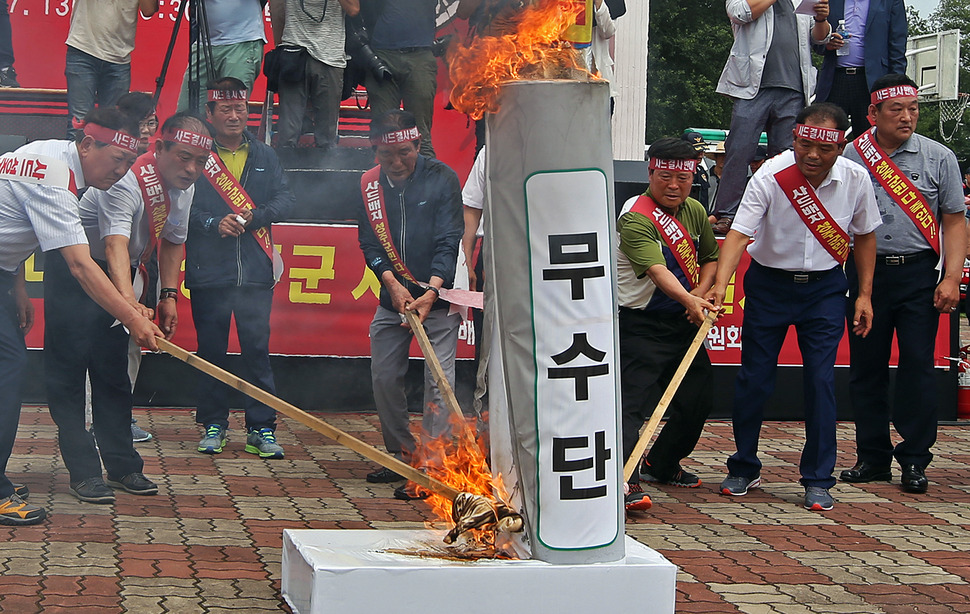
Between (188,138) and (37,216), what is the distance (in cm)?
107

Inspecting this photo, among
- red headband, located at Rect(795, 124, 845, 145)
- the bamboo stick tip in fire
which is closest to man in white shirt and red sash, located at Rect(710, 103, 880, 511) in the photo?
red headband, located at Rect(795, 124, 845, 145)

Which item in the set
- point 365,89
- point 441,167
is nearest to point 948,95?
point 365,89

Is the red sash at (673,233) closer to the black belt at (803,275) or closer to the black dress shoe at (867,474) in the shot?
the black belt at (803,275)

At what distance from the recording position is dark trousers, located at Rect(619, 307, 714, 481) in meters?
6.45

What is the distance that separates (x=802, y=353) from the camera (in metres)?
6.69

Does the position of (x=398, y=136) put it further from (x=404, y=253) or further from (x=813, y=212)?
(x=813, y=212)

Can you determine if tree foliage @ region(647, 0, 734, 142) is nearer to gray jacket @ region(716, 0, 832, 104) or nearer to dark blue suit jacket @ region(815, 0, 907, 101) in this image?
gray jacket @ region(716, 0, 832, 104)

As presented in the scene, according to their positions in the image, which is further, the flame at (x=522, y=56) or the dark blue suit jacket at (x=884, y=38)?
the dark blue suit jacket at (x=884, y=38)

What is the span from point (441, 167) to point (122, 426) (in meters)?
2.30

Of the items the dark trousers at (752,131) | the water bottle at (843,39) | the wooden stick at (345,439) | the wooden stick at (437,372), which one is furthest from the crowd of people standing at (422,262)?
the water bottle at (843,39)

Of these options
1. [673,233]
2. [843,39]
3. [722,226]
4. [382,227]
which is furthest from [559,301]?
[843,39]

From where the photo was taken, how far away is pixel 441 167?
686 cm

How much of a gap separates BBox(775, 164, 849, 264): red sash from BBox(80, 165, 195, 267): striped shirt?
11.6 feet

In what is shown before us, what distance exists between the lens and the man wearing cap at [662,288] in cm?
636
